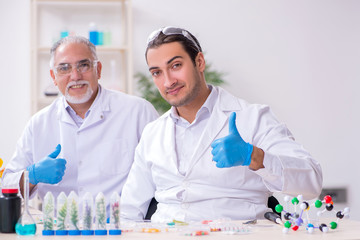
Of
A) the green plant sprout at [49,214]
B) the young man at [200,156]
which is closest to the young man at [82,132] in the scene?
the young man at [200,156]

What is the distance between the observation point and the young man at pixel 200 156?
179 cm

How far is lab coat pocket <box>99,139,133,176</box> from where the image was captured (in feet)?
8.49

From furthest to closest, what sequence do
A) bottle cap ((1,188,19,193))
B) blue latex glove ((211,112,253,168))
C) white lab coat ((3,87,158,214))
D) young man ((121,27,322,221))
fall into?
white lab coat ((3,87,158,214))
young man ((121,27,322,221))
blue latex glove ((211,112,253,168))
bottle cap ((1,188,19,193))

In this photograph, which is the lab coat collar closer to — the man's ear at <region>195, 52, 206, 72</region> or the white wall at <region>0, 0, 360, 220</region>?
the man's ear at <region>195, 52, 206, 72</region>

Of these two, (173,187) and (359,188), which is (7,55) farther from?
(359,188)

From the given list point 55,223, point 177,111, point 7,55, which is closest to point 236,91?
point 7,55

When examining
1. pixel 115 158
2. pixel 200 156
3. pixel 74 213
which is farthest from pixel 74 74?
pixel 74 213

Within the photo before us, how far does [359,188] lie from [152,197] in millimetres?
2629

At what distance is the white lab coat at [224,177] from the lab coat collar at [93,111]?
0.57m

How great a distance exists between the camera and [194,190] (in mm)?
1973

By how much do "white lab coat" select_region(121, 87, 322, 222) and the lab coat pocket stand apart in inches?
17.8

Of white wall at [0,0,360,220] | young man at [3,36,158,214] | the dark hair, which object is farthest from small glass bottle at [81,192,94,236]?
white wall at [0,0,360,220]

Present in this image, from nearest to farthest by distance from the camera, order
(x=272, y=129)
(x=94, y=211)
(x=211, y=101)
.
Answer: (x=94, y=211), (x=272, y=129), (x=211, y=101)

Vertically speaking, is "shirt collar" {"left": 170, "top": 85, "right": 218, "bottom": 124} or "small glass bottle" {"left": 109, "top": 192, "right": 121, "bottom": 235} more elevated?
"shirt collar" {"left": 170, "top": 85, "right": 218, "bottom": 124}
